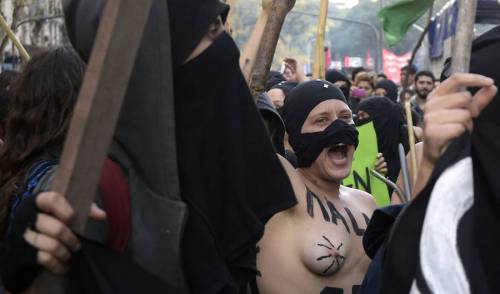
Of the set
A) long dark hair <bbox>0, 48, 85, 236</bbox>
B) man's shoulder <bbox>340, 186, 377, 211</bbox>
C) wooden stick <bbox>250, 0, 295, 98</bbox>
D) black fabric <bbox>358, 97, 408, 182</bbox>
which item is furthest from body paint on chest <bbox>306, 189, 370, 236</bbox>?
black fabric <bbox>358, 97, 408, 182</bbox>

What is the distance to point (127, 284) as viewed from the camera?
7.36 feet

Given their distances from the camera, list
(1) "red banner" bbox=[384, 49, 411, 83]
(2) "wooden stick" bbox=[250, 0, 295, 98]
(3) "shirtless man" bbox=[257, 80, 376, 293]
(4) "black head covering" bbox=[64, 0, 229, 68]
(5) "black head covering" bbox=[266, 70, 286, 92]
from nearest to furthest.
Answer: (4) "black head covering" bbox=[64, 0, 229, 68] < (2) "wooden stick" bbox=[250, 0, 295, 98] < (3) "shirtless man" bbox=[257, 80, 376, 293] < (5) "black head covering" bbox=[266, 70, 286, 92] < (1) "red banner" bbox=[384, 49, 411, 83]

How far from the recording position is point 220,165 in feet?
8.04

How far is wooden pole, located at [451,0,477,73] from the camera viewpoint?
7.01 feet

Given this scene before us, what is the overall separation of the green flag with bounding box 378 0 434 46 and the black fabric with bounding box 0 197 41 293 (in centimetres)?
169

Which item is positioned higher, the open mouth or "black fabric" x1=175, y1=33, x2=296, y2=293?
"black fabric" x1=175, y1=33, x2=296, y2=293

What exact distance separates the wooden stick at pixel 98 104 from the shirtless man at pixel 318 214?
1765mm

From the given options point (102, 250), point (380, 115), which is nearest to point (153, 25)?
point (102, 250)

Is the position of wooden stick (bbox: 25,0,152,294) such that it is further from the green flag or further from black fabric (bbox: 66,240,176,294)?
the green flag

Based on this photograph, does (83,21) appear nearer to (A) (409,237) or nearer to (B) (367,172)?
(A) (409,237)

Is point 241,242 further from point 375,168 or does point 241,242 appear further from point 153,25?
point 375,168

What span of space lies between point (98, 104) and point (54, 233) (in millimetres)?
284

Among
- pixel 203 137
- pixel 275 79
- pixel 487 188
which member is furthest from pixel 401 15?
pixel 275 79

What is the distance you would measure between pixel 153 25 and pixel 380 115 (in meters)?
5.13
